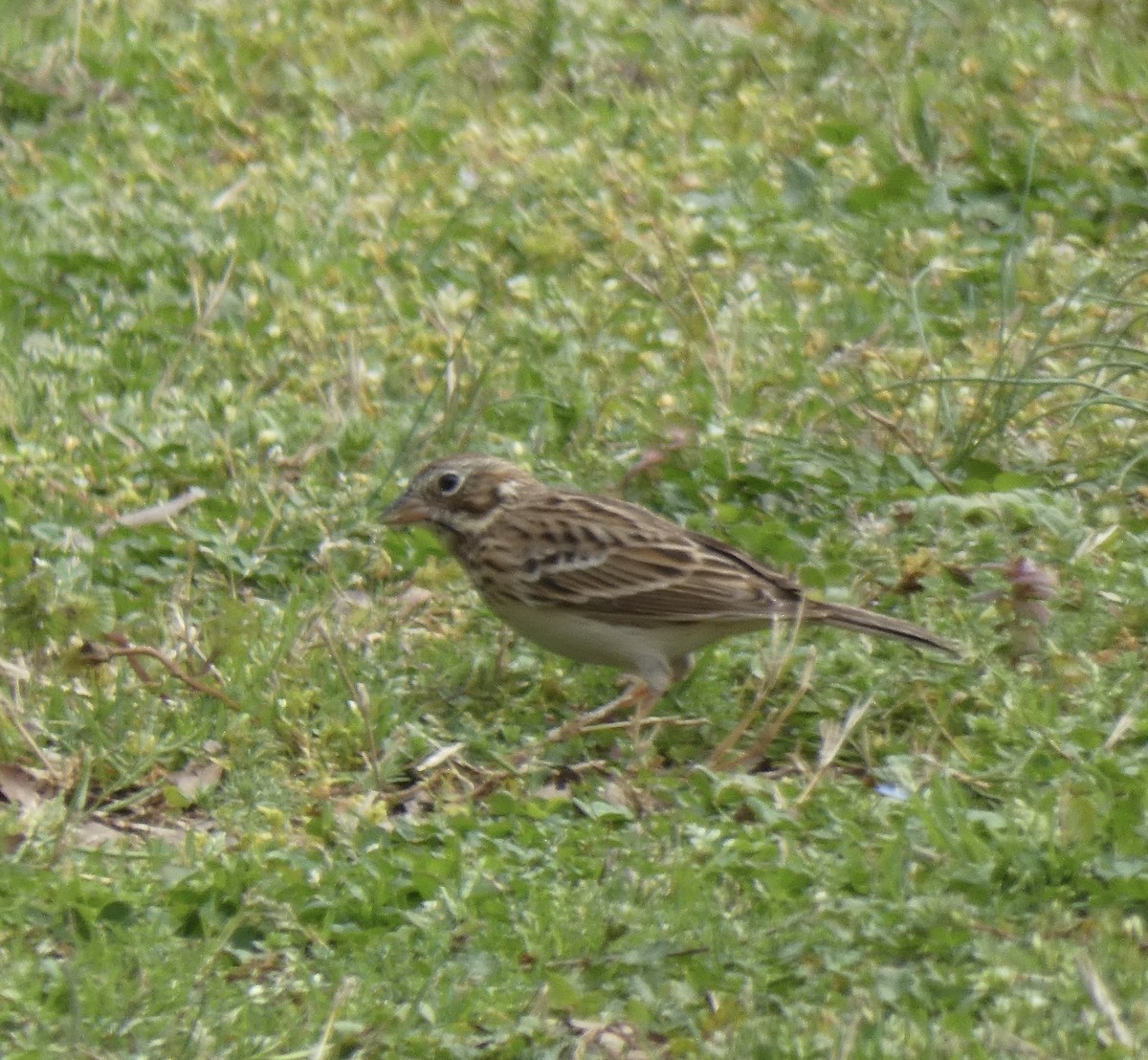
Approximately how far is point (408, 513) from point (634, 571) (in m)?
0.85

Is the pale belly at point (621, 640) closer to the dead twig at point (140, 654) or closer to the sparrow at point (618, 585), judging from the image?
the sparrow at point (618, 585)

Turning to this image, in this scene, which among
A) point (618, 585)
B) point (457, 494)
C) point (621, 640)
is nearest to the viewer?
point (621, 640)

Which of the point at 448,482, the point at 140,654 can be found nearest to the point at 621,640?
the point at 448,482

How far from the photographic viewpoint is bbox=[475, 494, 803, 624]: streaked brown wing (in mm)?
7371

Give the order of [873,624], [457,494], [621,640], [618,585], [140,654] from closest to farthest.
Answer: [873,624] < [140,654] < [621,640] < [618,585] < [457,494]

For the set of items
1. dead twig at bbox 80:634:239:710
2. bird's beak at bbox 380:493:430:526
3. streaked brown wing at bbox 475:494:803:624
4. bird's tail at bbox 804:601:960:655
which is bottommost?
dead twig at bbox 80:634:239:710

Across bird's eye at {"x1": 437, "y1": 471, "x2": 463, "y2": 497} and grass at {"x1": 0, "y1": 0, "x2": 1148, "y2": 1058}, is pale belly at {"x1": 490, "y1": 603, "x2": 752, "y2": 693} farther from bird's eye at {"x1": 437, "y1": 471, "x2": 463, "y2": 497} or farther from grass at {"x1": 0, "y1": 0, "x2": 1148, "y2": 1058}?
bird's eye at {"x1": 437, "y1": 471, "x2": 463, "y2": 497}

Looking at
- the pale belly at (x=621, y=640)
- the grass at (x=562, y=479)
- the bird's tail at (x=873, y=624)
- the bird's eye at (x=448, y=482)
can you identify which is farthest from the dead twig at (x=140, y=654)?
the bird's tail at (x=873, y=624)

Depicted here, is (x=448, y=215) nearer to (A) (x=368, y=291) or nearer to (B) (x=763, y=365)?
(A) (x=368, y=291)

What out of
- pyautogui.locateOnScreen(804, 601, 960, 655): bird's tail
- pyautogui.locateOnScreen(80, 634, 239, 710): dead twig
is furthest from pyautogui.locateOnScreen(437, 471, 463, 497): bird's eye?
pyautogui.locateOnScreen(804, 601, 960, 655): bird's tail

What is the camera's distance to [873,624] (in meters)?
7.14

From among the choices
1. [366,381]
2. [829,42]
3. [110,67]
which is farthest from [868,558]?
[110,67]

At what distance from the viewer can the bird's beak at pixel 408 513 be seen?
8.02m

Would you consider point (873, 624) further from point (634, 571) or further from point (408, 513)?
point (408, 513)
